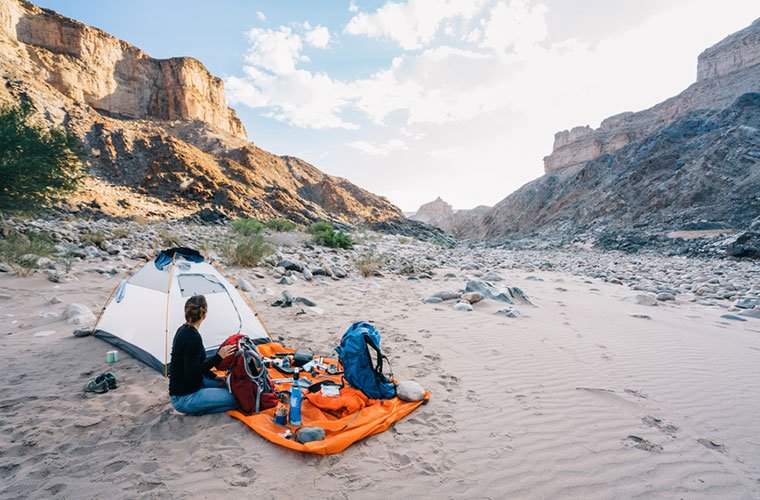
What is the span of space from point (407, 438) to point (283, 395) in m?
1.29

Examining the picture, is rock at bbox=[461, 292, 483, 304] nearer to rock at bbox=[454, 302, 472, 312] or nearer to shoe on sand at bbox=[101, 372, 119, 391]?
rock at bbox=[454, 302, 472, 312]

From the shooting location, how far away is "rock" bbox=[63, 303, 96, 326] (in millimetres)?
5171

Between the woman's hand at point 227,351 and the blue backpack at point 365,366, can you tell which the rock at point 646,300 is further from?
the woman's hand at point 227,351

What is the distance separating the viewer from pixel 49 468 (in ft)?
8.05

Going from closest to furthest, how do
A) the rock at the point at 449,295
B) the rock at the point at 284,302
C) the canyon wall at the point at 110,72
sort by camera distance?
the rock at the point at 284,302 → the rock at the point at 449,295 → the canyon wall at the point at 110,72

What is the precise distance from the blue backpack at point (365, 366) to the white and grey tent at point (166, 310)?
1729 mm

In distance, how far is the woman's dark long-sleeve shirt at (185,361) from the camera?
311 cm

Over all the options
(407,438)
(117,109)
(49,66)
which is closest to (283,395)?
(407,438)

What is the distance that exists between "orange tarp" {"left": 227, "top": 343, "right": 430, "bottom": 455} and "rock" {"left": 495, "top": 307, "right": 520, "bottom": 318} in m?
3.42

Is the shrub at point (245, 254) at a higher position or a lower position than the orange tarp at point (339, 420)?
higher

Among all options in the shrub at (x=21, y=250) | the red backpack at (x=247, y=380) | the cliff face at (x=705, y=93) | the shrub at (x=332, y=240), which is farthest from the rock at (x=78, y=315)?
the cliff face at (x=705, y=93)

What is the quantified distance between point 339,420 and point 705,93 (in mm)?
74556

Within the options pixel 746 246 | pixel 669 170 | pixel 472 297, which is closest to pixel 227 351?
pixel 472 297

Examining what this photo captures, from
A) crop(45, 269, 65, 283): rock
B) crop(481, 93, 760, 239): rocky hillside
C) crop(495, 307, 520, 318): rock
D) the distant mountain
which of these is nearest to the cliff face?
the distant mountain
